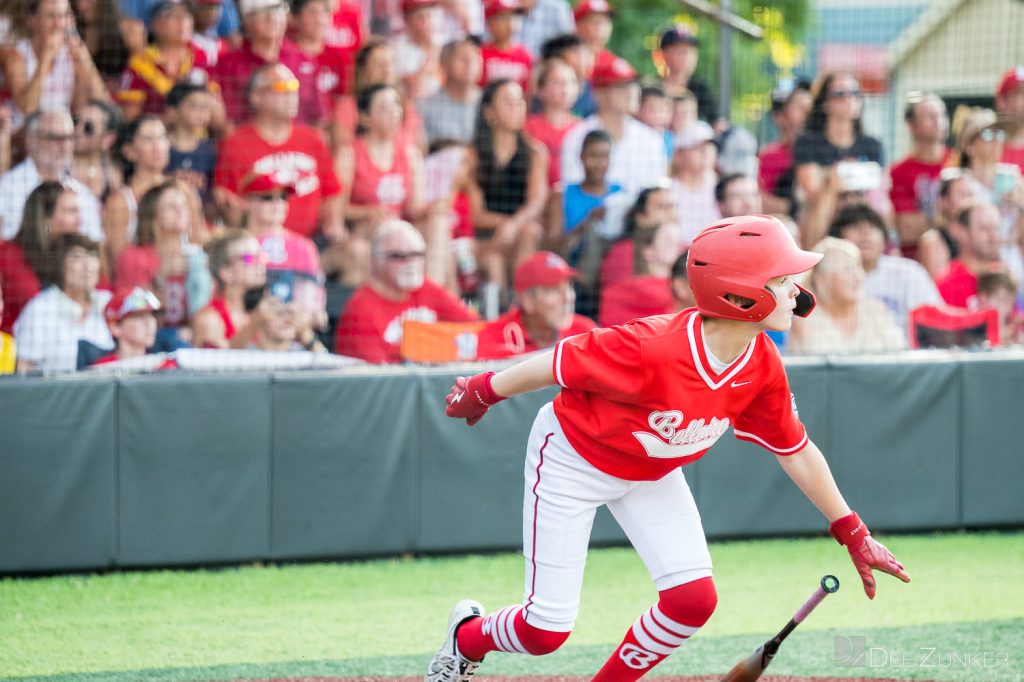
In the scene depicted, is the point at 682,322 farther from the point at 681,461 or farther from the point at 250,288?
the point at 250,288

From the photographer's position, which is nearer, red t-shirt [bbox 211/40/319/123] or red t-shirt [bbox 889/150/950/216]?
red t-shirt [bbox 211/40/319/123]

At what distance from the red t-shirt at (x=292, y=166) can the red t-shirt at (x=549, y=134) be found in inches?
48.9

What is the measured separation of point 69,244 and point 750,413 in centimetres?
364

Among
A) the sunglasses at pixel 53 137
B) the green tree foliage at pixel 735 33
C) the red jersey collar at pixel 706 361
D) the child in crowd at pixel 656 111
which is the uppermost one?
the green tree foliage at pixel 735 33

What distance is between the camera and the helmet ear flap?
3.41m

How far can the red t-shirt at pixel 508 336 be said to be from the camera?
619 centimetres

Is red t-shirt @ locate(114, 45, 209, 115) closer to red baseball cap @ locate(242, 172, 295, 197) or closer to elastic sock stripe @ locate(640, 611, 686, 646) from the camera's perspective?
red baseball cap @ locate(242, 172, 295, 197)

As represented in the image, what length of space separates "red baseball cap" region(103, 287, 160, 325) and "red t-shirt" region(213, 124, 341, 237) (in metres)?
0.96

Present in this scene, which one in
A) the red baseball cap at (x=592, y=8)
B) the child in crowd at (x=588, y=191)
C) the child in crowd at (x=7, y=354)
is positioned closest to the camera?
the child in crowd at (x=7, y=354)

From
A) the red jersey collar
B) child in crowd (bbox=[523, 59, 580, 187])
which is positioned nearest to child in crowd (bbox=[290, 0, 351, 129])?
child in crowd (bbox=[523, 59, 580, 187])

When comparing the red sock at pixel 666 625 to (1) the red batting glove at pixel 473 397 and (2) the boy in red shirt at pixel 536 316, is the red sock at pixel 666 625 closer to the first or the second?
(1) the red batting glove at pixel 473 397

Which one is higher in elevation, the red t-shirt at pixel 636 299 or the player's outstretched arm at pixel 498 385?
the red t-shirt at pixel 636 299

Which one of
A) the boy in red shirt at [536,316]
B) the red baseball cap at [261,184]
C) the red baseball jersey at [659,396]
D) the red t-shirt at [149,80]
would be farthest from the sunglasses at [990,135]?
the red baseball jersey at [659,396]

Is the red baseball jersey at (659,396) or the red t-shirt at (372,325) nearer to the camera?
the red baseball jersey at (659,396)
